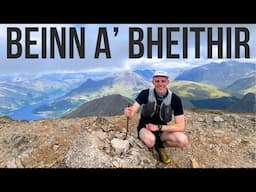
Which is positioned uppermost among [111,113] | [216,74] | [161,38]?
[161,38]

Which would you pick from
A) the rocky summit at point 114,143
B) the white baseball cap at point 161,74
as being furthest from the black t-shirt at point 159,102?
the rocky summit at point 114,143

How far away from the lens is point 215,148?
31.4 ft

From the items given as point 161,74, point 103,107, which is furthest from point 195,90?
point 103,107

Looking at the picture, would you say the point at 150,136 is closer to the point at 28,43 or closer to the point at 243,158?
the point at 243,158

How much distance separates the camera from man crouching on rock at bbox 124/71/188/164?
916cm

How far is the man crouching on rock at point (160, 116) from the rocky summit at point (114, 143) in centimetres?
18

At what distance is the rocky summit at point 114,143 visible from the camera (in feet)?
30.2

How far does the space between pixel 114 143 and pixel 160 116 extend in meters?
0.89

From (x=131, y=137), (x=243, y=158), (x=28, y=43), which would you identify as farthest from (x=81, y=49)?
(x=243, y=158)

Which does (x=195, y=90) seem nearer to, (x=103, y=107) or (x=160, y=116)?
(x=160, y=116)

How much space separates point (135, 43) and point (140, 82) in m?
0.65

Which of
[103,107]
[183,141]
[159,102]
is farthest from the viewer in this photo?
[103,107]

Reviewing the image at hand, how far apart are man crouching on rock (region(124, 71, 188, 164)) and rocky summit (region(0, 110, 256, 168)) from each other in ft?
0.58

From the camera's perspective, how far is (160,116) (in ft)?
30.2
